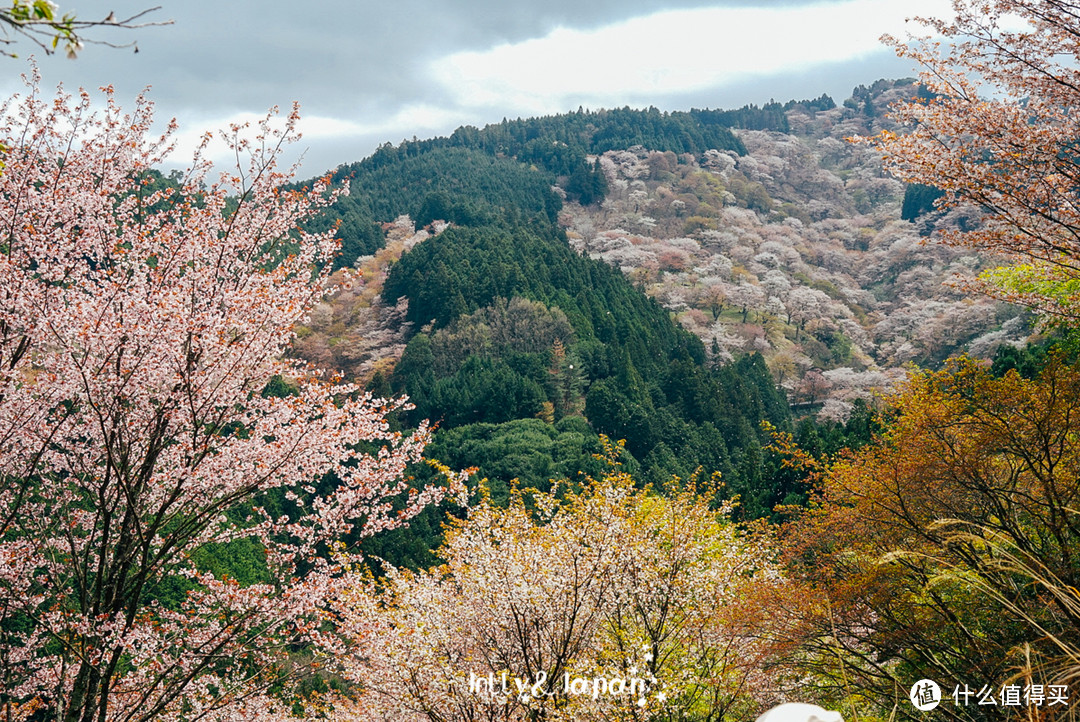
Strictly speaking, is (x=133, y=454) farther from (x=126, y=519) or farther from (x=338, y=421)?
(x=338, y=421)

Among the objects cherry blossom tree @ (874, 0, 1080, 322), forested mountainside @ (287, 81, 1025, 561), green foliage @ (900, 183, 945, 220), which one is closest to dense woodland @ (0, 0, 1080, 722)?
cherry blossom tree @ (874, 0, 1080, 322)

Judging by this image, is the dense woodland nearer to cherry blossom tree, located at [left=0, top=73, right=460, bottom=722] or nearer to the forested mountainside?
cherry blossom tree, located at [left=0, top=73, right=460, bottom=722]

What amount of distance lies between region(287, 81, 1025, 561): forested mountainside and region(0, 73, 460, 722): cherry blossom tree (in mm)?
1322

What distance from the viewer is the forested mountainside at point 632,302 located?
36875mm

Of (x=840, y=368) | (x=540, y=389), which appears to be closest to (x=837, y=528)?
(x=540, y=389)

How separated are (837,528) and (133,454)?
26.3 feet

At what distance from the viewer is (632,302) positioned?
168 feet

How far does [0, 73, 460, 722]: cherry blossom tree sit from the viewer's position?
198 inches

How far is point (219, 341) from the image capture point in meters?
5.40

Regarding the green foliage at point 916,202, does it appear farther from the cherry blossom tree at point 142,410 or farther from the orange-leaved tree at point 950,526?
the cherry blossom tree at point 142,410

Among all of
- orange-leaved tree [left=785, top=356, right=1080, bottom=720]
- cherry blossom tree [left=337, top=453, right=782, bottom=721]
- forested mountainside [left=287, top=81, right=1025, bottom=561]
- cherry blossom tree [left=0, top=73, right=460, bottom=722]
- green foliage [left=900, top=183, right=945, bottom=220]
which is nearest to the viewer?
cherry blossom tree [left=0, top=73, right=460, bottom=722]

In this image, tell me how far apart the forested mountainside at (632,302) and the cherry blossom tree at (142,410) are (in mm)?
1322

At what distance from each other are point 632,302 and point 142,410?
155 ft

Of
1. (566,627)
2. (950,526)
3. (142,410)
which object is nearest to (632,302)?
(566,627)
